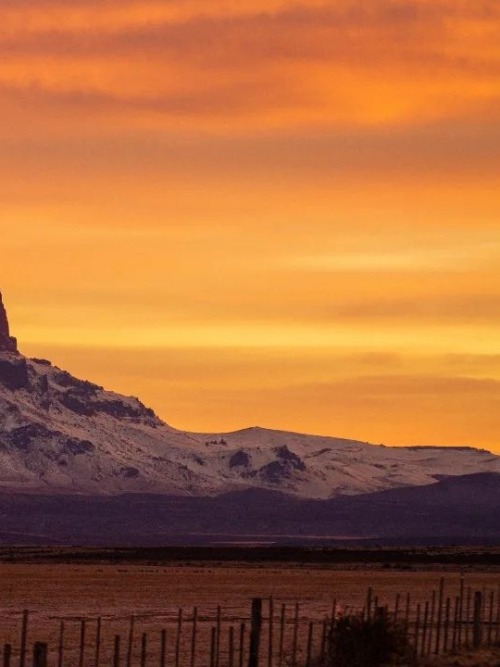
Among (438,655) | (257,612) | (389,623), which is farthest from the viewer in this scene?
(438,655)

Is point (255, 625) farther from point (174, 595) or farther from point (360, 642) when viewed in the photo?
point (174, 595)

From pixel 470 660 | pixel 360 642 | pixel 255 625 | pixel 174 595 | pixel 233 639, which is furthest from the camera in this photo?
pixel 174 595

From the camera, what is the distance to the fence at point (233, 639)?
127 ft

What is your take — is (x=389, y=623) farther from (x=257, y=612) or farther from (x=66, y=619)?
(x=66, y=619)

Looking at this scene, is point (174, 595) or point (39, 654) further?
point (174, 595)

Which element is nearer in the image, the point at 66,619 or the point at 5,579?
the point at 66,619

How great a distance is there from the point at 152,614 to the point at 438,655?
27753mm

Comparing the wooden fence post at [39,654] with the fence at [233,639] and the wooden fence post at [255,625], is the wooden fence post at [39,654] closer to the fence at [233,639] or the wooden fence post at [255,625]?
the fence at [233,639]

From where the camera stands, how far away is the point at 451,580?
10431 centimetres

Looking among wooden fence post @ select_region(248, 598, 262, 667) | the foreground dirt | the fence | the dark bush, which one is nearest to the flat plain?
the fence

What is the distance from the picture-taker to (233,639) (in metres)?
45.3

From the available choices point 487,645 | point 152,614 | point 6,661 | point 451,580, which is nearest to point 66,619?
point 152,614

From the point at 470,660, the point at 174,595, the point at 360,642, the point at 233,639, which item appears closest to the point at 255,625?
the point at 360,642

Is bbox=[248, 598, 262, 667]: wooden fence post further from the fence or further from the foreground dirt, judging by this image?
the foreground dirt
